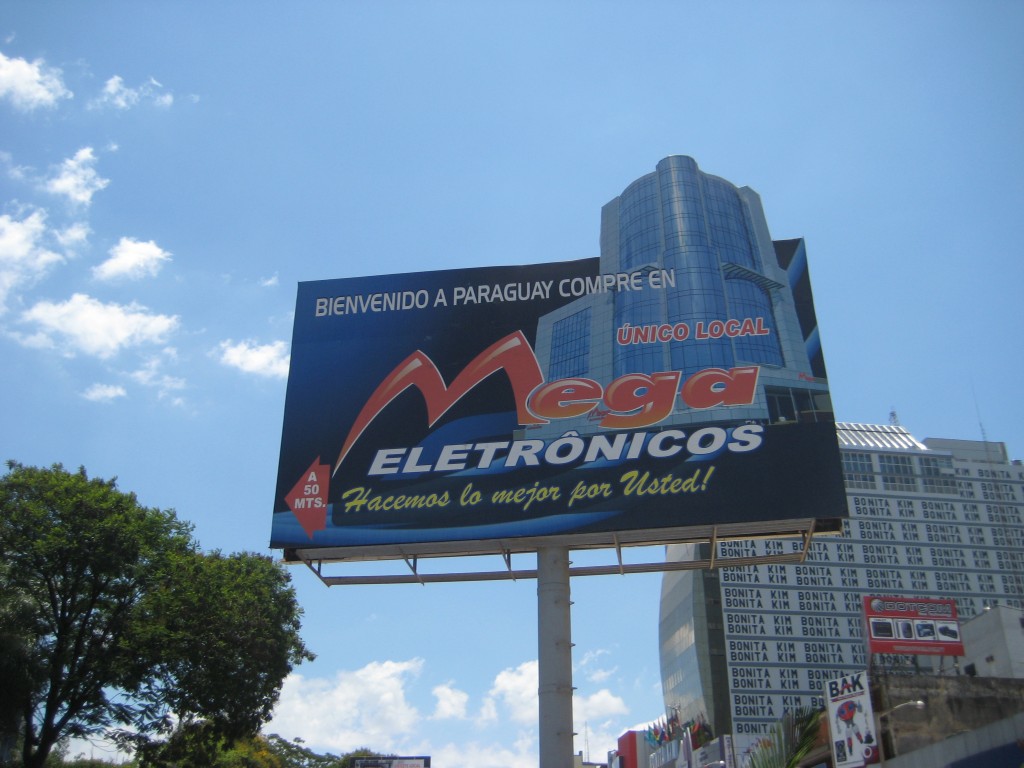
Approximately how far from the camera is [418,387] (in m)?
18.7

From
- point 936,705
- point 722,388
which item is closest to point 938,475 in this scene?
point 936,705

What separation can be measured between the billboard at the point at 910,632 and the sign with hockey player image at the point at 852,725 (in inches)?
126

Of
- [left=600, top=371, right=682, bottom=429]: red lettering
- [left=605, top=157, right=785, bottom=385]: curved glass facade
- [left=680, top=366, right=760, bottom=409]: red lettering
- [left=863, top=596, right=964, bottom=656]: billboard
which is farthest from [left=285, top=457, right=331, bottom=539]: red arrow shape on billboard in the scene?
[left=863, top=596, right=964, bottom=656]: billboard

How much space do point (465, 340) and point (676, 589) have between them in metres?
98.1

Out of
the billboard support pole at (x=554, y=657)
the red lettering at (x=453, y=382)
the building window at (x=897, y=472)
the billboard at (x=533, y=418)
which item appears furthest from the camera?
the building window at (x=897, y=472)

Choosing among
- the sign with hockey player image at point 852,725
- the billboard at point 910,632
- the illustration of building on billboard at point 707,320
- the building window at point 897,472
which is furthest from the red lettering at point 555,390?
the building window at point 897,472

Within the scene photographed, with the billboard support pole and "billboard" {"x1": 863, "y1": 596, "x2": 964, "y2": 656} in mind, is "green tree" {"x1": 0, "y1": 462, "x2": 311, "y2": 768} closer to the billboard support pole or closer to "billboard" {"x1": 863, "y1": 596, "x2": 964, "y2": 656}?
the billboard support pole

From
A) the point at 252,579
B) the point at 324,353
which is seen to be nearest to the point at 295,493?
the point at 324,353

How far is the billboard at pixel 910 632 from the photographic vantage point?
2542 cm

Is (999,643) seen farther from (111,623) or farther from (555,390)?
(111,623)

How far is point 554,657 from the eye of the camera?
55.0 ft

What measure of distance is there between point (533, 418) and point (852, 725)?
36.5 ft

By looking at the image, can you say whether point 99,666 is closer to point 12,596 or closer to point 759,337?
point 12,596

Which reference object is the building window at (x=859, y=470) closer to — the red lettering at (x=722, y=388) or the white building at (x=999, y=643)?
the white building at (x=999, y=643)
